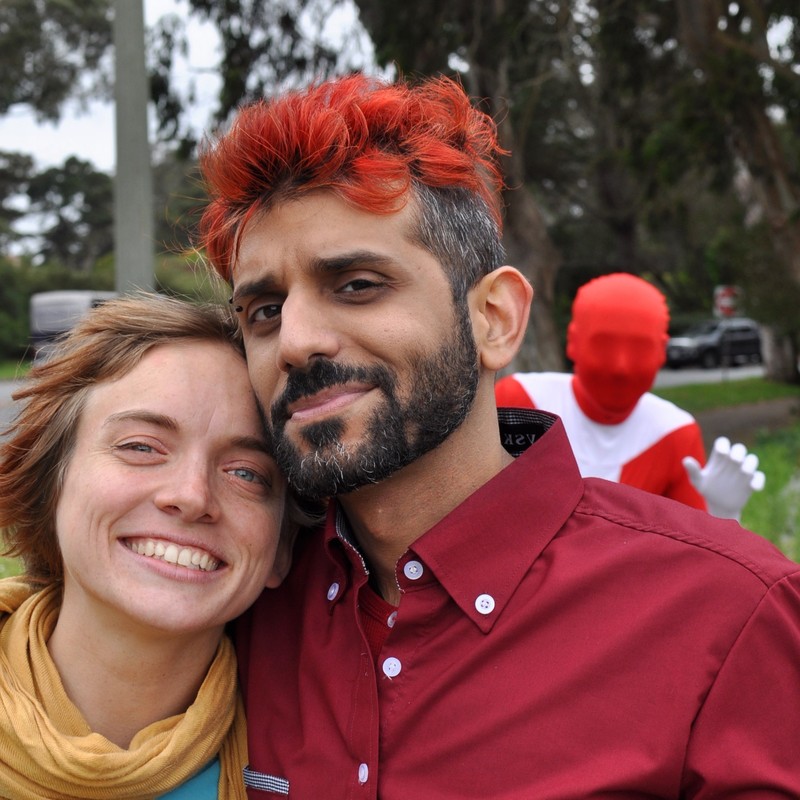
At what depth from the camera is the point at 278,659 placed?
227 centimetres

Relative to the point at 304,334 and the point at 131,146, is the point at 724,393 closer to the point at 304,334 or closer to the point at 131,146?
the point at 131,146

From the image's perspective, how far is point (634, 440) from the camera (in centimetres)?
A: 425

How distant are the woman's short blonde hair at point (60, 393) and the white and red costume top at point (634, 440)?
2161 millimetres

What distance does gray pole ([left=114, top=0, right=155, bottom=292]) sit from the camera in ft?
18.1

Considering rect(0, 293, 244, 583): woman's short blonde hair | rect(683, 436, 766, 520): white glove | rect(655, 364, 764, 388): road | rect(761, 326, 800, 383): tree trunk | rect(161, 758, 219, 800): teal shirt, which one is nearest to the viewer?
rect(161, 758, 219, 800): teal shirt

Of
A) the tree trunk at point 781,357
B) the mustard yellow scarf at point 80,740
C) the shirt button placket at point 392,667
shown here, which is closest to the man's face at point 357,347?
the shirt button placket at point 392,667

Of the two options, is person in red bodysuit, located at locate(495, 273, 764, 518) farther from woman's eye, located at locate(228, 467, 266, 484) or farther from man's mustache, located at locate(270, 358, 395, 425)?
man's mustache, located at locate(270, 358, 395, 425)

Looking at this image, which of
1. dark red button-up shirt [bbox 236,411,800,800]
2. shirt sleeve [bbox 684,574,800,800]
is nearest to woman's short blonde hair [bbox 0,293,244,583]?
dark red button-up shirt [bbox 236,411,800,800]

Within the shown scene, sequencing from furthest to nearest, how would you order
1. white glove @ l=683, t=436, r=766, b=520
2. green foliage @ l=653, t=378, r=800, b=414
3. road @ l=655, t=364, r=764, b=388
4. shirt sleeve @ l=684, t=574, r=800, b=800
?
road @ l=655, t=364, r=764, b=388
green foliage @ l=653, t=378, r=800, b=414
white glove @ l=683, t=436, r=766, b=520
shirt sleeve @ l=684, t=574, r=800, b=800

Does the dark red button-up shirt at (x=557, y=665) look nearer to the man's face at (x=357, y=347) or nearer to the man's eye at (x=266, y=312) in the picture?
the man's face at (x=357, y=347)

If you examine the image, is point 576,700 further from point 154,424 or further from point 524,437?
point 154,424

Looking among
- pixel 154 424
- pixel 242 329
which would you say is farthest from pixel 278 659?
pixel 242 329

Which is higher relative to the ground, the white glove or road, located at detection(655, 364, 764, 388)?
the white glove

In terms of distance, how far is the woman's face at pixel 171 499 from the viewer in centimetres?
205
